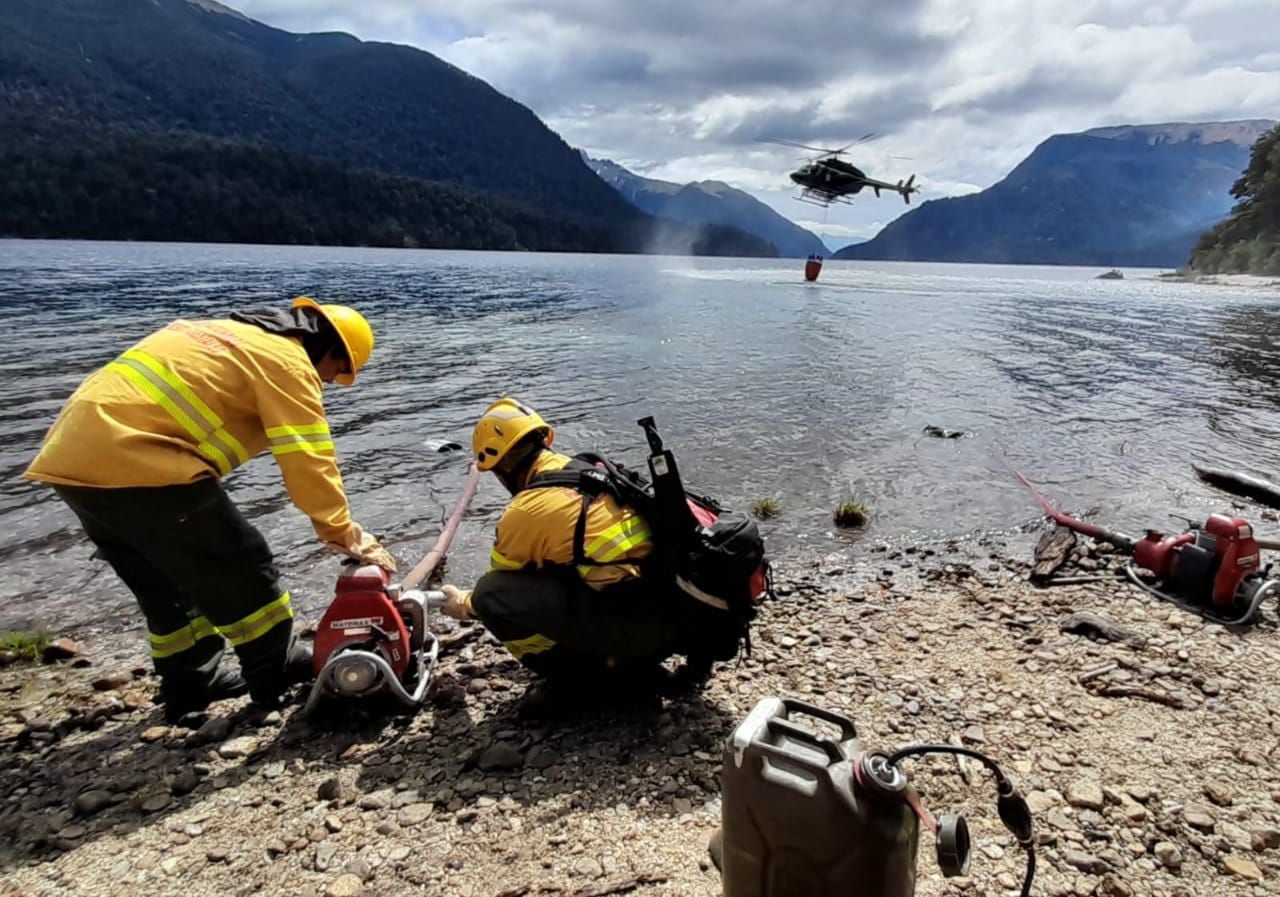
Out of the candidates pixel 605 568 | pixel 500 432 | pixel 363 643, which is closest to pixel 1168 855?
pixel 605 568

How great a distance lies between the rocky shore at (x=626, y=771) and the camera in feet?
11.1

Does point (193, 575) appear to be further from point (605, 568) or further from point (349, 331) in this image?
point (605, 568)

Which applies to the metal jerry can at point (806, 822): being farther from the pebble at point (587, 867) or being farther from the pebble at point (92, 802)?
the pebble at point (92, 802)

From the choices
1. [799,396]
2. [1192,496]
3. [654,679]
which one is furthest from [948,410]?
[654,679]

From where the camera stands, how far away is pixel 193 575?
4367 millimetres

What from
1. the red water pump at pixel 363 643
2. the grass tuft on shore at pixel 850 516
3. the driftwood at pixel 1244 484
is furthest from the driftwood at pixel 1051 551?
the red water pump at pixel 363 643

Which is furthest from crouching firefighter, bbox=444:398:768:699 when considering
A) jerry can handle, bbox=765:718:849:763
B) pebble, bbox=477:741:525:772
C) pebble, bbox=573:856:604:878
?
jerry can handle, bbox=765:718:849:763

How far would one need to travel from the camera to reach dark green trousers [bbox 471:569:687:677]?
4.39 m

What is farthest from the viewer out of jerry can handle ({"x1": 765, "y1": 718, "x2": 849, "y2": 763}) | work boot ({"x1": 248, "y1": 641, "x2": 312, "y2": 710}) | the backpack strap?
work boot ({"x1": 248, "y1": 641, "x2": 312, "y2": 710})

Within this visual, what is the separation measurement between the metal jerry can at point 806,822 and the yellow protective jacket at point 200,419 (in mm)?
2895

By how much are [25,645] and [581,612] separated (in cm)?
526

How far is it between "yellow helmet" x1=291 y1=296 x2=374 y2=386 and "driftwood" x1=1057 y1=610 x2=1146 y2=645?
605 centimetres

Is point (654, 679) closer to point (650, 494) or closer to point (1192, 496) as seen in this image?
point (650, 494)

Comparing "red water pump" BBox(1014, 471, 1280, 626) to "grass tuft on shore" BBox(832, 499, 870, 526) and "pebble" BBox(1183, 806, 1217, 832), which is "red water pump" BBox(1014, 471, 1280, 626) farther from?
"grass tuft on shore" BBox(832, 499, 870, 526)
